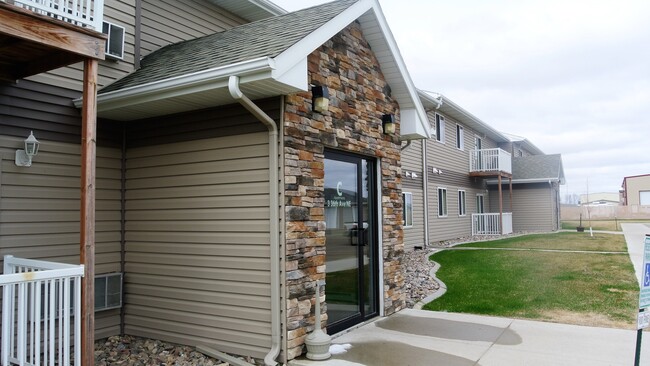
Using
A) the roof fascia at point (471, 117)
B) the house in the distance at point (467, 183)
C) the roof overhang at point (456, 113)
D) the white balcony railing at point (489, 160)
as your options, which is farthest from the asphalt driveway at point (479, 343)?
the white balcony railing at point (489, 160)

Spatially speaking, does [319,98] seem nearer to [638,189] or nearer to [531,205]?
[531,205]

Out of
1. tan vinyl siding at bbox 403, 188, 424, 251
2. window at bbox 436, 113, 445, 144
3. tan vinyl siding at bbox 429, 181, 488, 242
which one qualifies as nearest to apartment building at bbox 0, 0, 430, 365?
tan vinyl siding at bbox 403, 188, 424, 251

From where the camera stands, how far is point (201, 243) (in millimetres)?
5117

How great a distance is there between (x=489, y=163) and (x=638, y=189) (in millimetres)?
37605

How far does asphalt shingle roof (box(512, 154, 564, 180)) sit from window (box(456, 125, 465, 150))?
16.0 feet

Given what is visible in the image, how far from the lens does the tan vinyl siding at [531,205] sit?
23203mm

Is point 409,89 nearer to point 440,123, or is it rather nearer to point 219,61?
point 219,61

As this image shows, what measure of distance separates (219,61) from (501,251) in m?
11.5

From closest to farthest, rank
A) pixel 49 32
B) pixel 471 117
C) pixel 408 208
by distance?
pixel 49 32, pixel 408 208, pixel 471 117

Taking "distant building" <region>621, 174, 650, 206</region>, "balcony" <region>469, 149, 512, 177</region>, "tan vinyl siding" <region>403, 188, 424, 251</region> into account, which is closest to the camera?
"tan vinyl siding" <region>403, 188, 424, 251</region>

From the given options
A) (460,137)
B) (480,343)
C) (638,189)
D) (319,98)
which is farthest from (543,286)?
(638,189)

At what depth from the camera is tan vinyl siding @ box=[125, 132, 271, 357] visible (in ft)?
15.4

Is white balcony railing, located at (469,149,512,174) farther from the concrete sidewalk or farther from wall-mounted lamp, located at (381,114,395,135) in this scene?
the concrete sidewalk

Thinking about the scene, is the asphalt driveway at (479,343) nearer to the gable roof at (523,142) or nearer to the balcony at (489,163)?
the balcony at (489,163)
